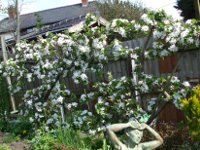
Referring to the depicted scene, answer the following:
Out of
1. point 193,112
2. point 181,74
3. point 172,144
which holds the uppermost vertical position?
point 181,74

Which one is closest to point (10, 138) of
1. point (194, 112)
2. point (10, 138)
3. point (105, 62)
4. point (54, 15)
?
point (10, 138)

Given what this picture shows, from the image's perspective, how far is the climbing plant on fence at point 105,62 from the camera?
7238mm

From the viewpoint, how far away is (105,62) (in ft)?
26.8

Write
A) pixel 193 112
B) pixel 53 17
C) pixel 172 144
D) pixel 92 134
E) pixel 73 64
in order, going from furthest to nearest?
1. pixel 53 17
2. pixel 73 64
3. pixel 92 134
4. pixel 172 144
5. pixel 193 112

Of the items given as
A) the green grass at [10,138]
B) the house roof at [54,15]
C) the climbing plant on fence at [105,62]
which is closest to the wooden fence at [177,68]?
the climbing plant on fence at [105,62]

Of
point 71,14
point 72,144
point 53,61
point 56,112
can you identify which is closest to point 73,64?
point 53,61

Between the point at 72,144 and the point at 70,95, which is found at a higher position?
the point at 70,95

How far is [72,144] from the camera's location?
7.23m

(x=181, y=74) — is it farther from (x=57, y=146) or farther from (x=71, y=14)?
(x=71, y=14)

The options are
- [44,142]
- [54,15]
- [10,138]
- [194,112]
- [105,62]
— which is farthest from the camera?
[54,15]

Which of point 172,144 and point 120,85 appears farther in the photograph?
point 120,85

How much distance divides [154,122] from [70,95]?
1764 millimetres

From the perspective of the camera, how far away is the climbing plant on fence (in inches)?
285

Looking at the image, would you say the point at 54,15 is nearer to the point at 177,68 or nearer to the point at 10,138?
the point at 10,138
